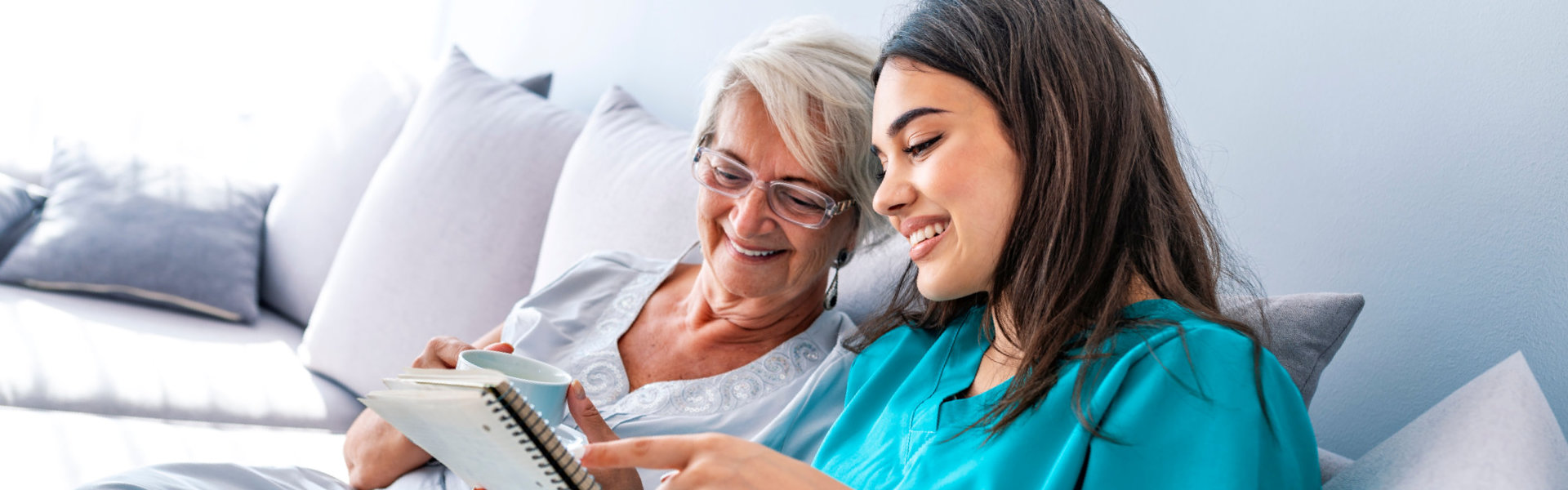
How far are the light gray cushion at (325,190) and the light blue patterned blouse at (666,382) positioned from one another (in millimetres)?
953

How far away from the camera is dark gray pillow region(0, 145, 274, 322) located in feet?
7.34

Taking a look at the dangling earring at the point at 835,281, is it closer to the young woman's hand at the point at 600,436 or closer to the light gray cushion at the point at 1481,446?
the young woman's hand at the point at 600,436

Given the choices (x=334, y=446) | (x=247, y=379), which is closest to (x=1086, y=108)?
(x=334, y=446)

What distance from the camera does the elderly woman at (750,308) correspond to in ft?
4.53

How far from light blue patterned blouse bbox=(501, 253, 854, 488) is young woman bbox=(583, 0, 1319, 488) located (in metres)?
0.26

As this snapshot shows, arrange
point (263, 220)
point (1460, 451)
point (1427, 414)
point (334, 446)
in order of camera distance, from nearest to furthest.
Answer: point (1460, 451), point (1427, 414), point (334, 446), point (263, 220)

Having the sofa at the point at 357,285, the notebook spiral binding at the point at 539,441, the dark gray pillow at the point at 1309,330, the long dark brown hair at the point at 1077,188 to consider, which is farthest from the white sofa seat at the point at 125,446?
the dark gray pillow at the point at 1309,330

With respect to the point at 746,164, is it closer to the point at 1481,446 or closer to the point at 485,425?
the point at 485,425

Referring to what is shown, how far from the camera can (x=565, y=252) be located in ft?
6.07

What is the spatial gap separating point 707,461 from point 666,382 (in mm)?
650

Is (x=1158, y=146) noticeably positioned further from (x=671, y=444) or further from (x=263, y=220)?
(x=263, y=220)

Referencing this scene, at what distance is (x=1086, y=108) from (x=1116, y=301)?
0.18 metres

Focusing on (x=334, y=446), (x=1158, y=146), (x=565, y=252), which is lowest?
(x=334, y=446)

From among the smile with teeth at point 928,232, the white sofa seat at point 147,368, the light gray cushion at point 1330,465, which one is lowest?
the white sofa seat at point 147,368
